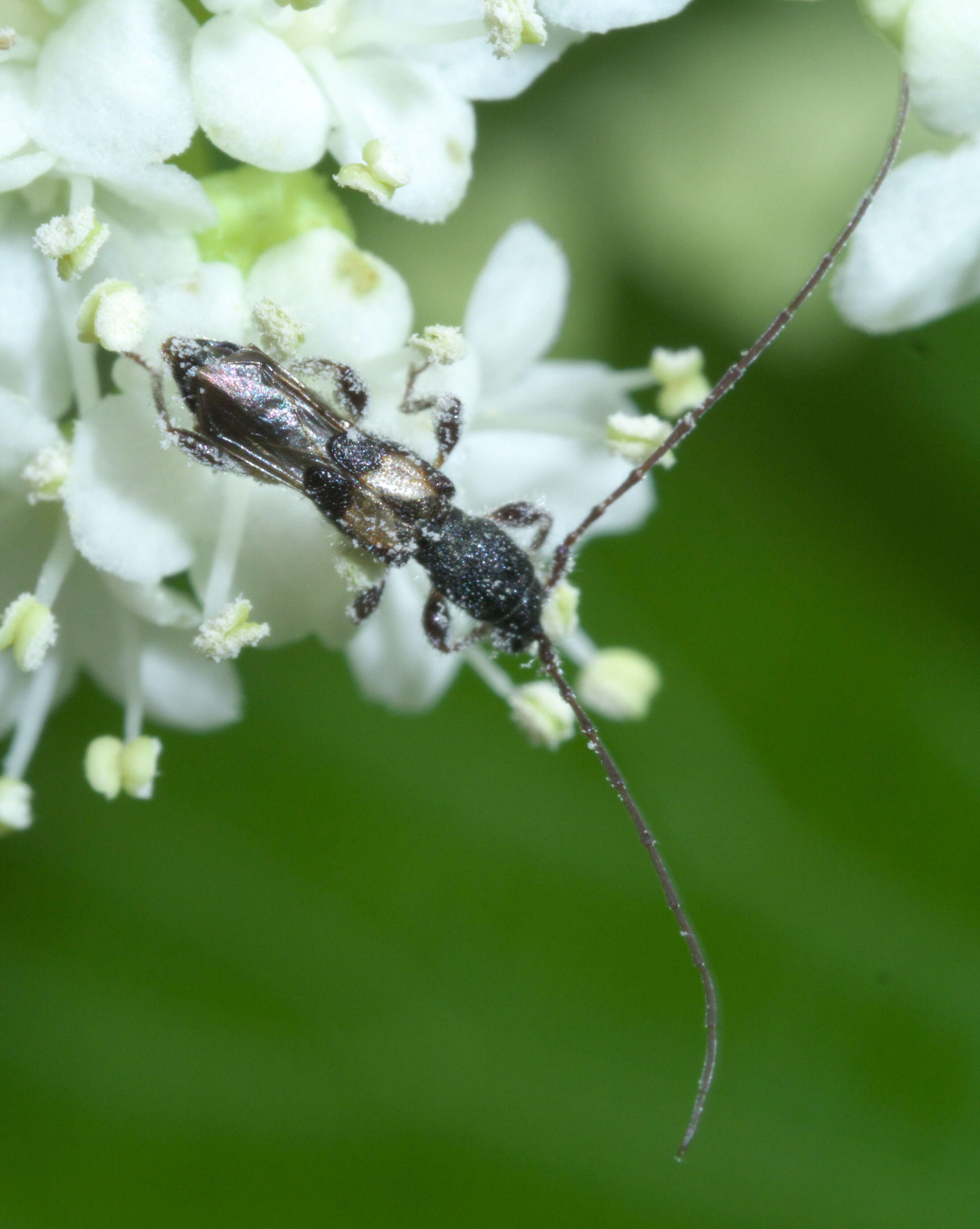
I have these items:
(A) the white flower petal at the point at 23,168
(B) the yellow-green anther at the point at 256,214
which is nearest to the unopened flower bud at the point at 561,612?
(B) the yellow-green anther at the point at 256,214

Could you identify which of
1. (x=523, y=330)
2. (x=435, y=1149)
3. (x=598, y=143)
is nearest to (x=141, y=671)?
(x=523, y=330)

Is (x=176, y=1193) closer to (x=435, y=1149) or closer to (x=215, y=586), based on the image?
(x=435, y=1149)

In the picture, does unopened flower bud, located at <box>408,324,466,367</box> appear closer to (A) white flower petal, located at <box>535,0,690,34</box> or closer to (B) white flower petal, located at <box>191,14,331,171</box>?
(B) white flower petal, located at <box>191,14,331,171</box>

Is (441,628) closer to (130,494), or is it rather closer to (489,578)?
(489,578)

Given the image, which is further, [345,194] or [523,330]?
[345,194]

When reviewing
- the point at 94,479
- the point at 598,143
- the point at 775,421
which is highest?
the point at 598,143

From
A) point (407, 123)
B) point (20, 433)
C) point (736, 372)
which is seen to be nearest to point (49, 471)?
point (20, 433)

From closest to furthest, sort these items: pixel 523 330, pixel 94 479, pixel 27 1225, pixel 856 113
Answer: pixel 94 479 < pixel 523 330 < pixel 27 1225 < pixel 856 113

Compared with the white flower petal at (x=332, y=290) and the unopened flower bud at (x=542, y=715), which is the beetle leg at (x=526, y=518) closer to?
the unopened flower bud at (x=542, y=715)

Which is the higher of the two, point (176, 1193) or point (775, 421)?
point (775, 421)
